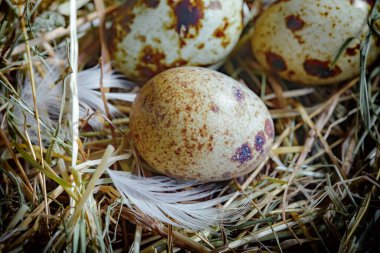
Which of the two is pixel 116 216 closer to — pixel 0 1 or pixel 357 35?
pixel 0 1

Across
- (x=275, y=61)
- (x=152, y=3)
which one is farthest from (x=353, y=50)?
(x=152, y=3)

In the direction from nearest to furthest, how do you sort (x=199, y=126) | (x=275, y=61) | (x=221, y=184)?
(x=199, y=126) → (x=221, y=184) → (x=275, y=61)

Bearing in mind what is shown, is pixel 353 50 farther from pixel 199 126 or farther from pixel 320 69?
pixel 199 126

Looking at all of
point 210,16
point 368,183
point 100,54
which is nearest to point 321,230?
point 368,183

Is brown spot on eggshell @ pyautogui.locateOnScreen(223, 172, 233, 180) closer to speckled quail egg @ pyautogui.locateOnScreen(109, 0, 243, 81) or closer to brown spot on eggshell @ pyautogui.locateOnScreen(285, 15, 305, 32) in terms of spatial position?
speckled quail egg @ pyautogui.locateOnScreen(109, 0, 243, 81)

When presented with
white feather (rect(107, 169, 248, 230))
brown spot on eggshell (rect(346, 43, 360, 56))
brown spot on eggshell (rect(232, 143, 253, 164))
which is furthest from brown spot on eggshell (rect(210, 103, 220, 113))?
brown spot on eggshell (rect(346, 43, 360, 56))

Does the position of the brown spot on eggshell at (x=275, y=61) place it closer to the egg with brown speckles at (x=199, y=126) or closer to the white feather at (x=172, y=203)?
the egg with brown speckles at (x=199, y=126)

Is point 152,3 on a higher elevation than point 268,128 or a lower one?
higher
